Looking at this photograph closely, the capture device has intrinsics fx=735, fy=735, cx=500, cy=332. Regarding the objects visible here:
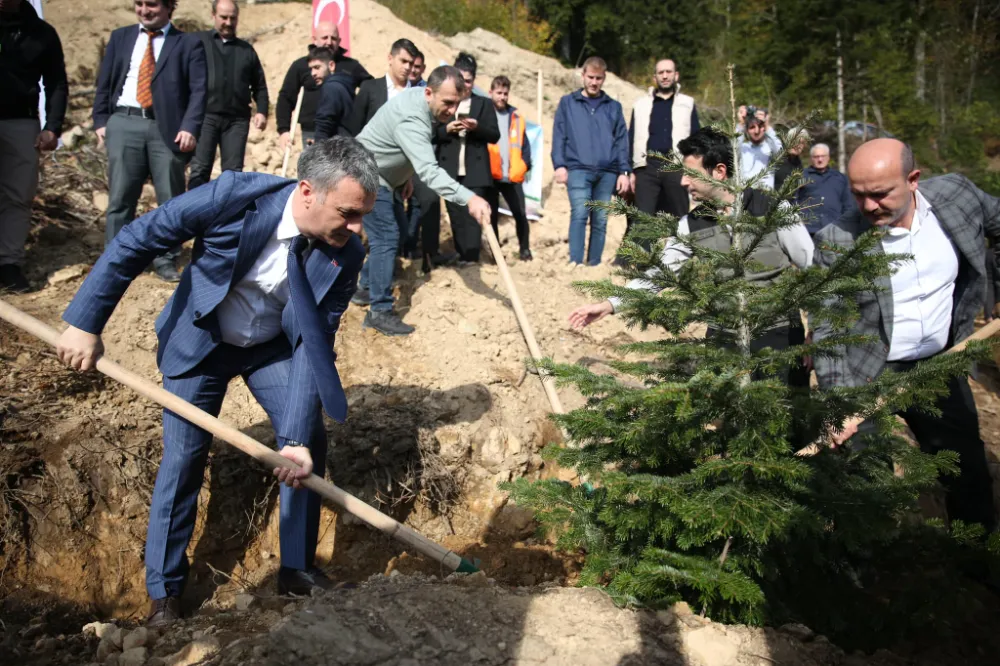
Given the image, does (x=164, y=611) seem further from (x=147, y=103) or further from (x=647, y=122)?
(x=647, y=122)

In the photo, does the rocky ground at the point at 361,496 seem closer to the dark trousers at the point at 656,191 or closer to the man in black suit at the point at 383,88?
the dark trousers at the point at 656,191

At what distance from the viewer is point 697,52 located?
26109mm

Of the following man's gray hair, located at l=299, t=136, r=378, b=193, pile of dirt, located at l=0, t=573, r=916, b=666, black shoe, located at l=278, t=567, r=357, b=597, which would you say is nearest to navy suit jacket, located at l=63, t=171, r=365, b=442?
man's gray hair, located at l=299, t=136, r=378, b=193

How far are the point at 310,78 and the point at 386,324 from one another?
2789mm

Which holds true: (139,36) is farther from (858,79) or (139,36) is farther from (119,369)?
(858,79)

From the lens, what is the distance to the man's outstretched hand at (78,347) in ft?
9.89

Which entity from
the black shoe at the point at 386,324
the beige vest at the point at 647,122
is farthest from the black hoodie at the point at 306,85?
the beige vest at the point at 647,122

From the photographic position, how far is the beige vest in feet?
22.6

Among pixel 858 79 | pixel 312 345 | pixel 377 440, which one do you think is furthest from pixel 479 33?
pixel 312 345

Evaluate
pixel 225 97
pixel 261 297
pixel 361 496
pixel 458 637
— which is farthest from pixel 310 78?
pixel 458 637

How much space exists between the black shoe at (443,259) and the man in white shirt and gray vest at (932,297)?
3713mm

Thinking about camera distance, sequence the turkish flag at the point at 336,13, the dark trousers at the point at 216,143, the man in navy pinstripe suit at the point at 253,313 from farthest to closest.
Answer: the turkish flag at the point at 336,13, the dark trousers at the point at 216,143, the man in navy pinstripe suit at the point at 253,313

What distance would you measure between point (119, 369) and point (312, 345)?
0.86 metres

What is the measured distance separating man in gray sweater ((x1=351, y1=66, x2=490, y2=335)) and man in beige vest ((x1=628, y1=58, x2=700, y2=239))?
227 cm
